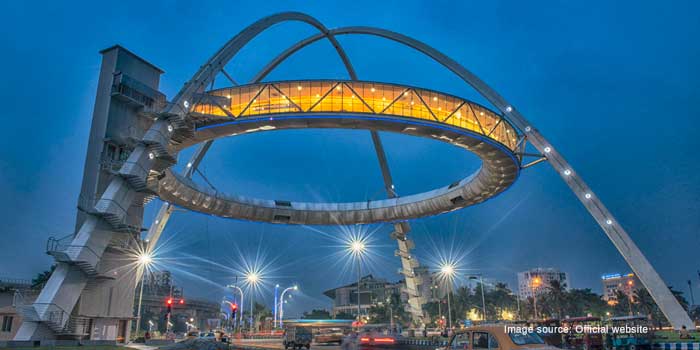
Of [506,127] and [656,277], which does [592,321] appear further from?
[506,127]

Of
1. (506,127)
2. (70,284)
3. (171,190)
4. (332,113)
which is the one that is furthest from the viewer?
(171,190)

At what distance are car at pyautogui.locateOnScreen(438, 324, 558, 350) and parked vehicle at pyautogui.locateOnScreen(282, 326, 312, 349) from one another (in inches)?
1176

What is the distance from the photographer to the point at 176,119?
117 feet

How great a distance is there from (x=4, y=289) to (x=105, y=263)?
2629cm

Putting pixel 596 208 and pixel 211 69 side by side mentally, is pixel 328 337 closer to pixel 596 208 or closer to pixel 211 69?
pixel 596 208

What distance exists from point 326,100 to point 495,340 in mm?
31401

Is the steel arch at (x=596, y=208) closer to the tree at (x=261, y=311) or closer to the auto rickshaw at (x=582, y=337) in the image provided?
the auto rickshaw at (x=582, y=337)

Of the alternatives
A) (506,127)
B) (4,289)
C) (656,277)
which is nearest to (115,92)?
(4,289)

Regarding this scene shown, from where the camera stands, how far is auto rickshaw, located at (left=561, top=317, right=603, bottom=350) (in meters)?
29.1

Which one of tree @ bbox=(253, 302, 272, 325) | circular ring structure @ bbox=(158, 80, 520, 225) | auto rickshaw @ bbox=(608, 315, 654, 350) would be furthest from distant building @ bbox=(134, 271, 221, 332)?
auto rickshaw @ bbox=(608, 315, 654, 350)

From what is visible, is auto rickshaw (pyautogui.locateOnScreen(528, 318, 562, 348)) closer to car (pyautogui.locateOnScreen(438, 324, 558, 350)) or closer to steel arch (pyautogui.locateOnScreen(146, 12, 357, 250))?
car (pyautogui.locateOnScreen(438, 324, 558, 350))

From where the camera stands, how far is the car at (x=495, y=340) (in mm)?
11211

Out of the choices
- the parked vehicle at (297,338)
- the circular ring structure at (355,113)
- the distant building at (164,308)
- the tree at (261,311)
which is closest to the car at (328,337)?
the parked vehicle at (297,338)

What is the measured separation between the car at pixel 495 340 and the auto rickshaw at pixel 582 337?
66.4 ft
